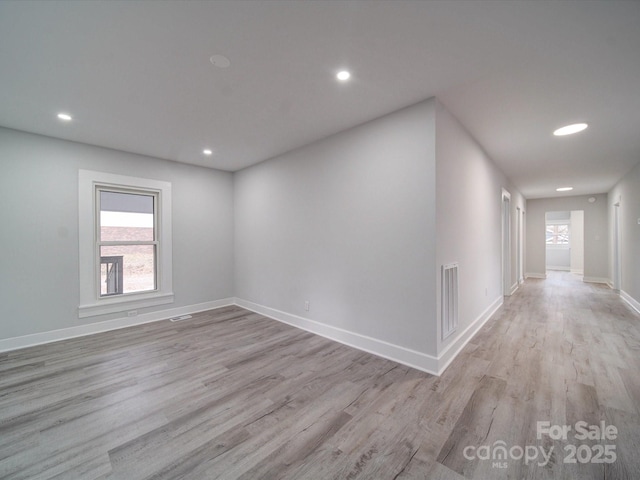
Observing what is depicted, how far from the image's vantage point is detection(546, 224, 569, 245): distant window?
1012 centimetres

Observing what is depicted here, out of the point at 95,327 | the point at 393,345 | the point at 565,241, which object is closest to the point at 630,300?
the point at 393,345

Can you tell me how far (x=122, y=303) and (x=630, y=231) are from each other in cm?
877

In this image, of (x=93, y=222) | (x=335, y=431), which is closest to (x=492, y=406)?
(x=335, y=431)

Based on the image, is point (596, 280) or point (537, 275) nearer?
point (596, 280)

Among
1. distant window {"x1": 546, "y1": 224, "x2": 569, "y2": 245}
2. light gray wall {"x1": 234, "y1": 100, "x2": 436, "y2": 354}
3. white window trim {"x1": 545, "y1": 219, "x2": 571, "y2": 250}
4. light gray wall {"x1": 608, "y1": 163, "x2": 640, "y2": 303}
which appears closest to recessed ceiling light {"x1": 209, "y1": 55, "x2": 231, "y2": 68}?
light gray wall {"x1": 234, "y1": 100, "x2": 436, "y2": 354}

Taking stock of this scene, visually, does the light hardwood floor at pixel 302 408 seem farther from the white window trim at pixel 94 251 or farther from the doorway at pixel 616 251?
the doorway at pixel 616 251

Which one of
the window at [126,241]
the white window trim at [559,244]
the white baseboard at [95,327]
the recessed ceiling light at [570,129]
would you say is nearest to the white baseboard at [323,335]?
the white baseboard at [95,327]

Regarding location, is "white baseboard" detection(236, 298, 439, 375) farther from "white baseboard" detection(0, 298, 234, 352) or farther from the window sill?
the window sill

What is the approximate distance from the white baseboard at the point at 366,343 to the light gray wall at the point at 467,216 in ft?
0.78

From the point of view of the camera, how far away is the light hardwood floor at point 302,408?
144 cm

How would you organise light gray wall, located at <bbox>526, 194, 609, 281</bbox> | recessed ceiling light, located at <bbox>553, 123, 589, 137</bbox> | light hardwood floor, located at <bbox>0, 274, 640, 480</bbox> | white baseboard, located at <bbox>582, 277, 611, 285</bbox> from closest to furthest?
light hardwood floor, located at <bbox>0, 274, 640, 480</bbox> → recessed ceiling light, located at <bbox>553, 123, 589, 137</bbox> → white baseboard, located at <bbox>582, 277, 611, 285</bbox> → light gray wall, located at <bbox>526, 194, 609, 281</bbox>

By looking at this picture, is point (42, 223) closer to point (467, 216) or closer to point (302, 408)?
point (302, 408)

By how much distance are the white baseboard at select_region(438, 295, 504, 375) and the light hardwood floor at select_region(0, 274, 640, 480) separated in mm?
75

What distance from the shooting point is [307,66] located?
1938mm
